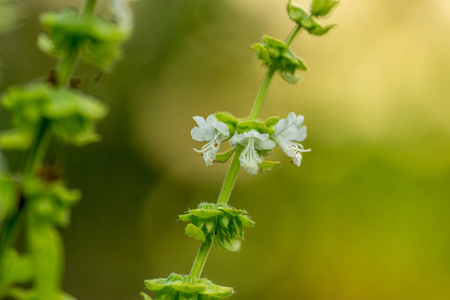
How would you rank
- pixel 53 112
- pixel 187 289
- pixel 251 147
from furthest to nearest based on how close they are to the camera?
pixel 251 147 → pixel 187 289 → pixel 53 112

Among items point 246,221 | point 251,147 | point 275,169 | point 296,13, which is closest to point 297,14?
point 296,13

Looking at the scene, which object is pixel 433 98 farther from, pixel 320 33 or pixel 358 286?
pixel 320 33

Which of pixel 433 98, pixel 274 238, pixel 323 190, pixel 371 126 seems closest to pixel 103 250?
pixel 274 238

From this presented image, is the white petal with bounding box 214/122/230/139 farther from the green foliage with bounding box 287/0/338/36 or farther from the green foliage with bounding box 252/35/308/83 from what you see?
the green foliage with bounding box 287/0/338/36

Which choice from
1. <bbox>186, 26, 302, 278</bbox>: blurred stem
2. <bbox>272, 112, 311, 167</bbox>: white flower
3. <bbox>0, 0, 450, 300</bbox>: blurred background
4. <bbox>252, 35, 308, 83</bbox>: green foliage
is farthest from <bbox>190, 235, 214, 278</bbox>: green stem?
<bbox>0, 0, 450, 300</bbox>: blurred background

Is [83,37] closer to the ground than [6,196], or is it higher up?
higher up

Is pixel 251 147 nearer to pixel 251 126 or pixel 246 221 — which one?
Answer: pixel 251 126
